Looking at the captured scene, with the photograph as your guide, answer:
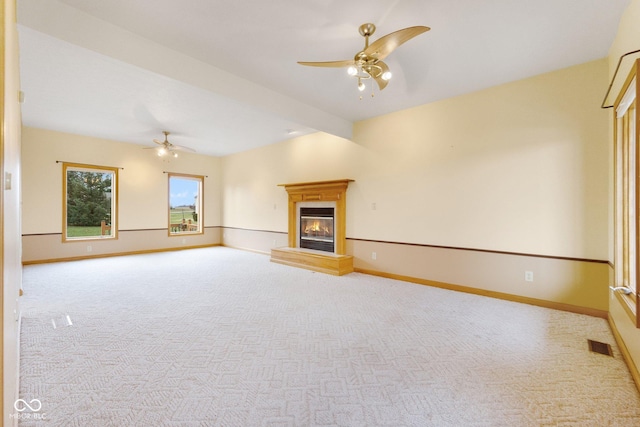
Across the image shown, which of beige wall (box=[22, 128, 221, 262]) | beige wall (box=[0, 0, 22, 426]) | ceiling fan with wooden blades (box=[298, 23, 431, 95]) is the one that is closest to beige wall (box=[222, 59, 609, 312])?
ceiling fan with wooden blades (box=[298, 23, 431, 95])

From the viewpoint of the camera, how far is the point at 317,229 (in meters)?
5.86

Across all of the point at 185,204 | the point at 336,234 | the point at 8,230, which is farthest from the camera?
the point at 185,204

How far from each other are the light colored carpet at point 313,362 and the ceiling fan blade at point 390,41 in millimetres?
2555

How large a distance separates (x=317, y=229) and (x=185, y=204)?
462 centimetres

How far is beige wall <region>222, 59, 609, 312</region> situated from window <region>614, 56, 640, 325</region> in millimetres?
561

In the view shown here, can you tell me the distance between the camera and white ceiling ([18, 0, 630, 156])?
226 centimetres

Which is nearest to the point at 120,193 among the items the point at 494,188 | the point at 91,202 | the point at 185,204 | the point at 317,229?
the point at 91,202

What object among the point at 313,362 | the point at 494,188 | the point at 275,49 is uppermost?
the point at 275,49

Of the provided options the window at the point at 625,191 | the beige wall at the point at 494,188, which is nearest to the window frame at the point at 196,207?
the beige wall at the point at 494,188

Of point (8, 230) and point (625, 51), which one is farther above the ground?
point (625, 51)

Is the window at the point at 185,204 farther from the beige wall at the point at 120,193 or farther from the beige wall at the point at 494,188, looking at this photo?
the beige wall at the point at 494,188

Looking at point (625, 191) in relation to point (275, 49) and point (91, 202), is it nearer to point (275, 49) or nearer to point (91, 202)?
point (275, 49)

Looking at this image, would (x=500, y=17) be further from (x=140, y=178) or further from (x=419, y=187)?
(x=140, y=178)

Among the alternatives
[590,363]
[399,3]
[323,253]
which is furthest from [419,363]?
[323,253]
